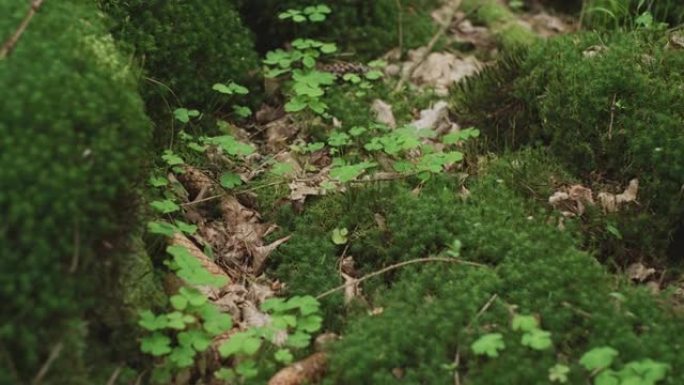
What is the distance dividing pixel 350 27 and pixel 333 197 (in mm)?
1660

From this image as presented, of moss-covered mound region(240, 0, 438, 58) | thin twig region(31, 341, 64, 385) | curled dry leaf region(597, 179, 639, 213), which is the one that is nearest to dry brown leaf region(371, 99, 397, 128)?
moss-covered mound region(240, 0, 438, 58)

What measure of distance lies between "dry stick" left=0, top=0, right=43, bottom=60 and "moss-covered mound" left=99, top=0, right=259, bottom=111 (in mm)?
784

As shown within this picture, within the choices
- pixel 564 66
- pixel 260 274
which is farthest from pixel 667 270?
pixel 260 274

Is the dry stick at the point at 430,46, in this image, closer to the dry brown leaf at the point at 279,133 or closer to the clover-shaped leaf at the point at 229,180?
the dry brown leaf at the point at 279,133

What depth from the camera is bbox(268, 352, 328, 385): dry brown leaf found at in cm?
321

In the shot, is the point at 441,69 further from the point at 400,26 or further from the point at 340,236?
the point at 340,236

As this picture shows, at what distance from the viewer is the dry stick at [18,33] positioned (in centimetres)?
291

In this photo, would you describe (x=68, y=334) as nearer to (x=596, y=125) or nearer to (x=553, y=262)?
(x=553, y=262)

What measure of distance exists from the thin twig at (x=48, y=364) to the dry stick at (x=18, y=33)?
1.09 m

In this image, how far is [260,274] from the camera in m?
3.90

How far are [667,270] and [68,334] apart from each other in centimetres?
271

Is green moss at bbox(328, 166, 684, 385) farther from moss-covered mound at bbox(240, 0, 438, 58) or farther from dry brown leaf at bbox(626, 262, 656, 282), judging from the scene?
moss-covered mound at bbox(240, 0, 438, 58)

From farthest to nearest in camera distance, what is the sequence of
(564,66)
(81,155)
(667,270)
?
(564,66)
(667,270)
(81,155)

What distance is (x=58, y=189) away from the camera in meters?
2.73
